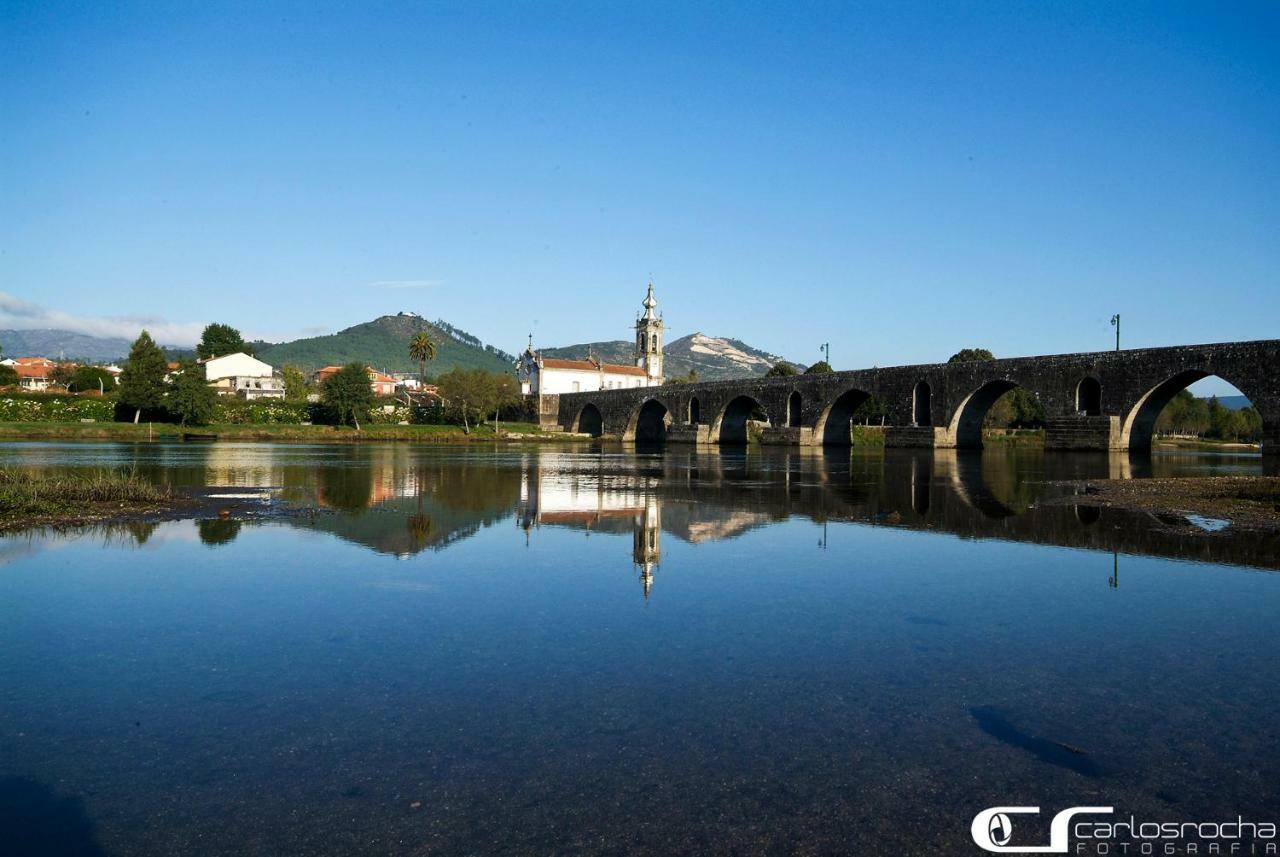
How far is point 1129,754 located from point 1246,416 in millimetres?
127499

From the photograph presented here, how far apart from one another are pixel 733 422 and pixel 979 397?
88.7 ft

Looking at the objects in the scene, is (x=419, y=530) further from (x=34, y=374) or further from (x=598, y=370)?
(x=34, y=374)

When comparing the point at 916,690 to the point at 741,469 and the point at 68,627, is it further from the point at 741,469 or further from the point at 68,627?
the point at 741,469

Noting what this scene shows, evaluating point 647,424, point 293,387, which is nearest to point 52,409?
point 293,387

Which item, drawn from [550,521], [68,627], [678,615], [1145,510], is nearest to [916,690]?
[678,615]

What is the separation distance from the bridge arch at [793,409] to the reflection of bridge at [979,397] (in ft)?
0.27

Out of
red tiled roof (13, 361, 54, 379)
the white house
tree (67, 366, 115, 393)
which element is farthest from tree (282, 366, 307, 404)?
red tiled roof (13, 361, 54, 379)

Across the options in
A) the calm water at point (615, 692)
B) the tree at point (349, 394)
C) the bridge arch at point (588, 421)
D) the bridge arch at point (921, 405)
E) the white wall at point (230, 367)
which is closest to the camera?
the calm water at point (615, 692)

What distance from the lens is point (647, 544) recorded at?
44.1 ft

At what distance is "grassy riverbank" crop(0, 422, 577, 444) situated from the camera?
61.8 meters

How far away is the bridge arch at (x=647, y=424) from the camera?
3639 inches

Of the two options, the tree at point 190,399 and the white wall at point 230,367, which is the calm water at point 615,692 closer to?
the tree at point 190,399

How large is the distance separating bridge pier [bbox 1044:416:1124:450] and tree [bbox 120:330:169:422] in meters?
69.3

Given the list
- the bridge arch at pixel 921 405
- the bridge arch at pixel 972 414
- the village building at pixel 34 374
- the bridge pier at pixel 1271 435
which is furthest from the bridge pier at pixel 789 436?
the village building at pixel 34 374
